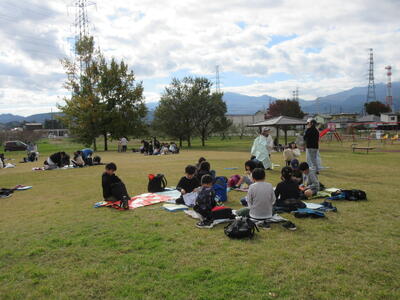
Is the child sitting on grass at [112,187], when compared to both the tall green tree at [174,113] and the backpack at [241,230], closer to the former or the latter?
the backpack at [241,230]

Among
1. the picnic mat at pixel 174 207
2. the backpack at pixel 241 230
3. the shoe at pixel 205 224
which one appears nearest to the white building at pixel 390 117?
the picnic mat at pixel 174 207

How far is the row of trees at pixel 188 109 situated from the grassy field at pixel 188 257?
33.8 metres

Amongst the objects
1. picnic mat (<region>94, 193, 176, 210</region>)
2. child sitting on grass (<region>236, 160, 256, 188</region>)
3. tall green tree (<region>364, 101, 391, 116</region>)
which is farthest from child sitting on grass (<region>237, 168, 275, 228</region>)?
tall green tree (<region>364, 101, 391, 116</region>)

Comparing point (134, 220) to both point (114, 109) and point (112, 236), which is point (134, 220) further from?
point (114, 109)

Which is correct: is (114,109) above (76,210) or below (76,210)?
above

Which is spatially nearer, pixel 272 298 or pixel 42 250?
pixel 272 298

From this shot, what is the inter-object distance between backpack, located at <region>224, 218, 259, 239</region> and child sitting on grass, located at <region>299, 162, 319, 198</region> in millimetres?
3591

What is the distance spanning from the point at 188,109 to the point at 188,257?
36961mm

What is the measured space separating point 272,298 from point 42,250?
3.75 meters

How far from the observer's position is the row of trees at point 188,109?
4119 cm

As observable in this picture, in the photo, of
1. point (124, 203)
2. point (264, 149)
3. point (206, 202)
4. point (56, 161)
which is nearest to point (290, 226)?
point (206, 202)

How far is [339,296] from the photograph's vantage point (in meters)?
3.60

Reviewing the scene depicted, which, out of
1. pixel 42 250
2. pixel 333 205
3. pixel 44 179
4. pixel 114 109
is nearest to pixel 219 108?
pixel 114 109

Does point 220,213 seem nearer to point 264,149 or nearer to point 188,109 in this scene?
point 264,149
